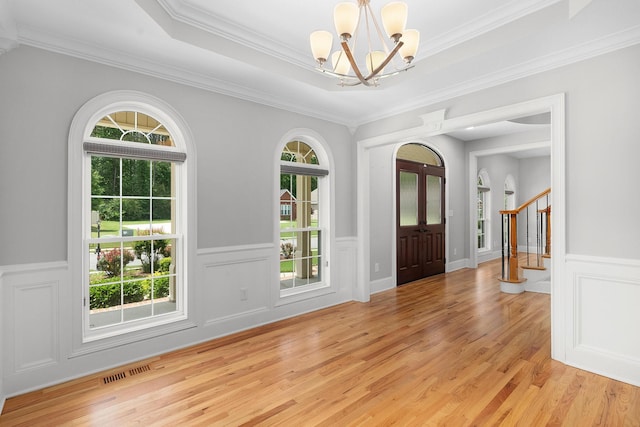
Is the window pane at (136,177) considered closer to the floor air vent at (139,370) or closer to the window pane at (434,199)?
the floor air vent at (139,370)

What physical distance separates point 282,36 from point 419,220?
4422 millimetres

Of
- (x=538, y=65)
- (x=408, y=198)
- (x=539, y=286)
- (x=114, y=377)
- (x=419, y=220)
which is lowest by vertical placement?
(x=114, y=377)

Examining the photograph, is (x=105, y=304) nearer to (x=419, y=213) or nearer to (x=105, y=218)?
(x=105, y=218)

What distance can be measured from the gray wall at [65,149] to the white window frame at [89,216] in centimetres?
7

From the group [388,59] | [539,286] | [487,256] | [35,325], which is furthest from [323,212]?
[487,256]

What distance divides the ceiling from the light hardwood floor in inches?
104

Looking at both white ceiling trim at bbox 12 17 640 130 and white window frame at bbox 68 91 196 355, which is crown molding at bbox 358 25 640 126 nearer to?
white ceiling trim at bbox 12 17 640 130

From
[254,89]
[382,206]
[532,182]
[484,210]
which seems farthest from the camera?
[532,182]

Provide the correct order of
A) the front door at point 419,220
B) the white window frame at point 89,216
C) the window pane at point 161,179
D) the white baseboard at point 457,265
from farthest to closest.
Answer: the white baseboard at point 457,265 < the front door at point 419,220 < the window pane at point 161,179 < the white window frame at point 89,216

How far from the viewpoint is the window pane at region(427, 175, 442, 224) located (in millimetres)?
6632

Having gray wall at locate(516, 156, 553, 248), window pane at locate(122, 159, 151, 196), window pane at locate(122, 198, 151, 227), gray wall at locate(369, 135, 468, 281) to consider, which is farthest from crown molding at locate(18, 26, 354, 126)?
gray wall at locate(516, 156, 553, 248)

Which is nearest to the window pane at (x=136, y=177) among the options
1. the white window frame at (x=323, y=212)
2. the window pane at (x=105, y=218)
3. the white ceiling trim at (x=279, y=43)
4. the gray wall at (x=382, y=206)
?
the window pane at (x=105, y=218)

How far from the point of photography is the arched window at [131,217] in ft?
9.43

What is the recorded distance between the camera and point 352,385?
256 centimetres
